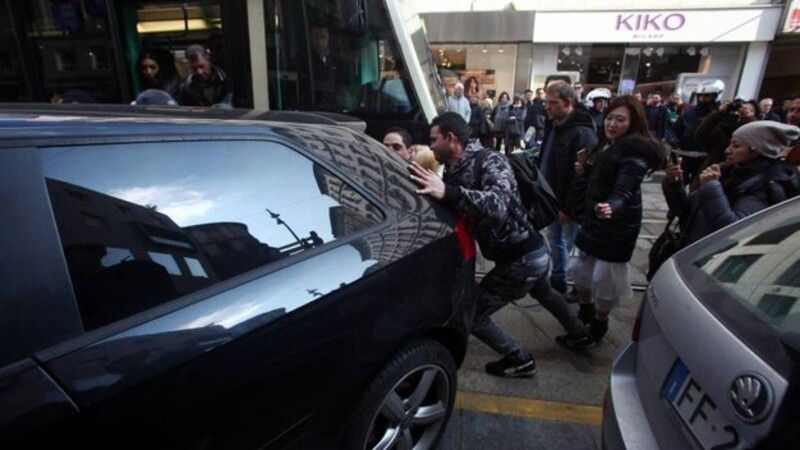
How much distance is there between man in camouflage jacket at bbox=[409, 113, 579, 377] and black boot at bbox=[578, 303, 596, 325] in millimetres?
595

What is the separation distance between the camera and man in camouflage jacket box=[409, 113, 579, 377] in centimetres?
218

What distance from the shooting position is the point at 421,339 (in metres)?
1.89

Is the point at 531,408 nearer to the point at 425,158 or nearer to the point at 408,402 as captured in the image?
the point at 408,402

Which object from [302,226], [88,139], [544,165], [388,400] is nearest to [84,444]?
[88,139]

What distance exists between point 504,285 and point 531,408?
65 cm

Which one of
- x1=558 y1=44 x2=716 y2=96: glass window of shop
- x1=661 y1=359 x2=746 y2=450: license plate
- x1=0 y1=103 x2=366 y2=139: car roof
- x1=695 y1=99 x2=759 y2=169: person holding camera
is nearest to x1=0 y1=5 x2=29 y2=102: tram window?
x1=0 y1=103 x2=366 y2=139: car roof

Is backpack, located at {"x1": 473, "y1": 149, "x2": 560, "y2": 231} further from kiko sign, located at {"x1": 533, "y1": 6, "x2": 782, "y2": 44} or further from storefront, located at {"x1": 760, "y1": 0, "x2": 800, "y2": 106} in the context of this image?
storefront, located at {"x1": 760, "y1": 0, "x2": 800, "y2": 106}

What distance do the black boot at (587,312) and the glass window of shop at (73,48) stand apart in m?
4.23

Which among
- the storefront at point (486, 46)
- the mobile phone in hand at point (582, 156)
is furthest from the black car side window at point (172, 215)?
the storefront at point (486, 46)

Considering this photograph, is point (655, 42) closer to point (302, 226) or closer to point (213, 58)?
point (213, 58)

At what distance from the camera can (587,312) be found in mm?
3184

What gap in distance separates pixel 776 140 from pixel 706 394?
1729 millimetres

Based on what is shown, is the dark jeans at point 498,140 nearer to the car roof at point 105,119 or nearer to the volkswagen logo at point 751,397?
the car roof at point 105,119

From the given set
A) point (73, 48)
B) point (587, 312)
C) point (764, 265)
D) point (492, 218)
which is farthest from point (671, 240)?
point (73, 48)
